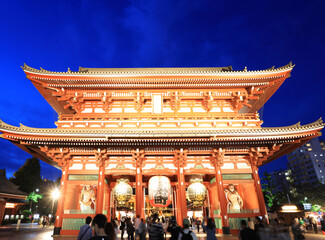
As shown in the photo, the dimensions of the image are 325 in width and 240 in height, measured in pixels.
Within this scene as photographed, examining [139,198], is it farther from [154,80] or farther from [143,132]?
[154,80]

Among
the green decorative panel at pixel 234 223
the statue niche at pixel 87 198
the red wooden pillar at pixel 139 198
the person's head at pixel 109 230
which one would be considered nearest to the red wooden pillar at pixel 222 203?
the green decorative panel at pixel 234 223

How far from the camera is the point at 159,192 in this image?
1368cm

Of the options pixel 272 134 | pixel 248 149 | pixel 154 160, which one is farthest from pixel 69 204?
pixel 272 134

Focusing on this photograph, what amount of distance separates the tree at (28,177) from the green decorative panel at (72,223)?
40.7 m

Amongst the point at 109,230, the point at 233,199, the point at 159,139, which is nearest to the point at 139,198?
the point at 159,139

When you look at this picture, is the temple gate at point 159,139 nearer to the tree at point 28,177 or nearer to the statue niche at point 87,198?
the statue niche at point 87,198

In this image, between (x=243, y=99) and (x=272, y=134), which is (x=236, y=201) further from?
(x=243, y=99)

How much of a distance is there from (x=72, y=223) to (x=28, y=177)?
42544mm

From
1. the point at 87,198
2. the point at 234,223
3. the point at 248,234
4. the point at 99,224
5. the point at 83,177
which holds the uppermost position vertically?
the point at 83,177

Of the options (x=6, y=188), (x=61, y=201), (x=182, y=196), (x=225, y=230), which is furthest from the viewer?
(x=6, y=188)

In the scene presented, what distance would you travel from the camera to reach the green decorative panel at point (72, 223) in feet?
42.0

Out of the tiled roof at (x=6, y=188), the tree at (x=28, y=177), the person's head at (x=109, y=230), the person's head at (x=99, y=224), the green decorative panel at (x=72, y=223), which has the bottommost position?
the green decorative panel at (x=72, y=223)

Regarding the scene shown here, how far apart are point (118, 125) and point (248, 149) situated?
1015 centimetres

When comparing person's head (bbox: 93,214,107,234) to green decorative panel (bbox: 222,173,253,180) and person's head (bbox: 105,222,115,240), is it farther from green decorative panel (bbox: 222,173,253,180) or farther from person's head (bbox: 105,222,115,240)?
green decorative panel (bbox: 222,173,253,180)
